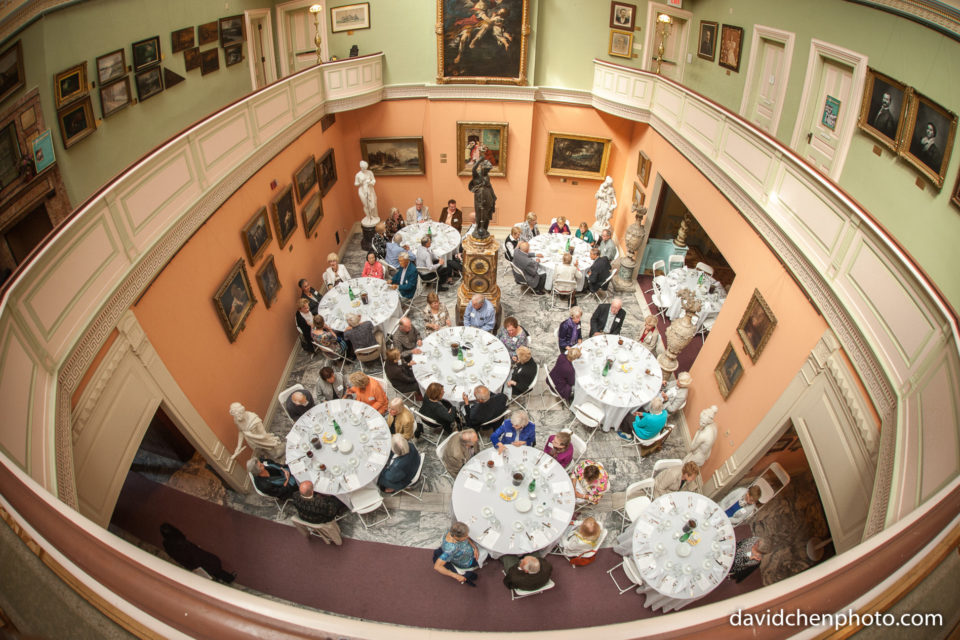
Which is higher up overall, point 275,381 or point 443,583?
point 275,381

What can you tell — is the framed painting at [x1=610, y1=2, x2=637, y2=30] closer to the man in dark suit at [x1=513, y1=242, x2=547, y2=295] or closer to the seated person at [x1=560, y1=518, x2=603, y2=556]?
the man in dark suit at [x1=513, y1=242, x2=547, y2=295]

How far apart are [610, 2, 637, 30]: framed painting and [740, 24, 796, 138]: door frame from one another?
349 centimetres

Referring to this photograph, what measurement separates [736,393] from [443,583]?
4.79 meters

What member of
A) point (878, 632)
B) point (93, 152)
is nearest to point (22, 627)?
point (878, 632)

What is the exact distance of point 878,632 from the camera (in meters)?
1.92

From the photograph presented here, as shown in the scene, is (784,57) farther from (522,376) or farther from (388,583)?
(388,583)

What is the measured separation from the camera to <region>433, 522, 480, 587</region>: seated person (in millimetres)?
5277

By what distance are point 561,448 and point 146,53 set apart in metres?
8.55

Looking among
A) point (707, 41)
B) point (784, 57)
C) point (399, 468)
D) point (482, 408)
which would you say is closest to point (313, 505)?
point (399, 468)

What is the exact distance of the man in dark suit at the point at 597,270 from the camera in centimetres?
1004

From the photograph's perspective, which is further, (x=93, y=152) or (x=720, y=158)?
(x=720, y=158)

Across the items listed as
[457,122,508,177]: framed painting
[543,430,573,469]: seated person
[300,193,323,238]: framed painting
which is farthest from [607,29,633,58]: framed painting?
[543,430,573,469]: seated person

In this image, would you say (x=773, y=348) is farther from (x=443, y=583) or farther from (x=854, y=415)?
(x=443, y=583)

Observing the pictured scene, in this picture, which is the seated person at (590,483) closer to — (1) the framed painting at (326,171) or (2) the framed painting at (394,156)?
(1) the framed painting at (326,171)
